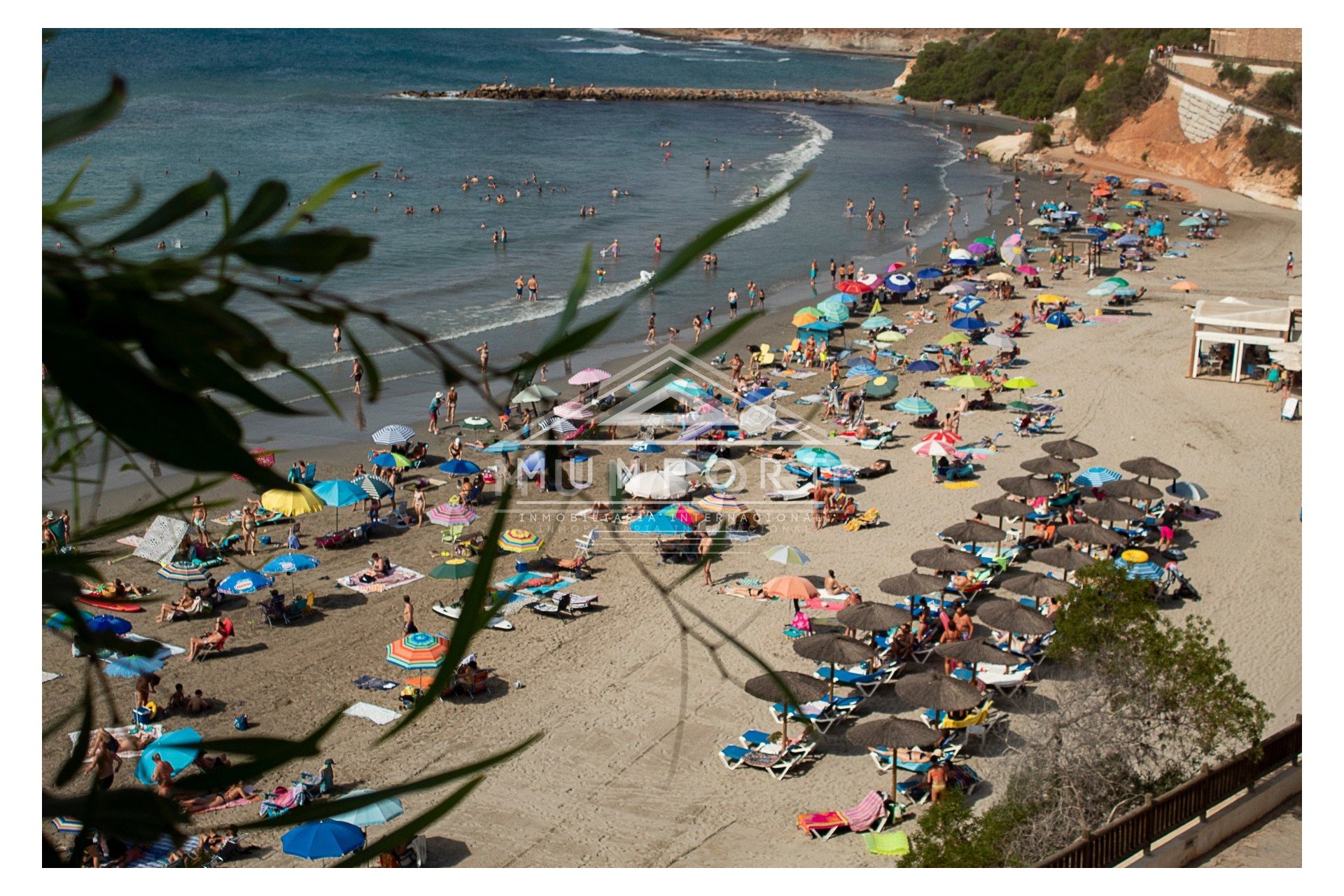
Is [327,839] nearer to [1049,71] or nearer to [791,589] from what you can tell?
[791,589]

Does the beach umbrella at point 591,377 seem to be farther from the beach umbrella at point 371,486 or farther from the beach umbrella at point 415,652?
the beach umbrella at point 415,652

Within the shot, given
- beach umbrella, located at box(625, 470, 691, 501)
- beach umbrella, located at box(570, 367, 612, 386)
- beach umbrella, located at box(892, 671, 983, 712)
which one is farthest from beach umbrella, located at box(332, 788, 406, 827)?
beach umbrella, located at box(570, 367, 612, 386)

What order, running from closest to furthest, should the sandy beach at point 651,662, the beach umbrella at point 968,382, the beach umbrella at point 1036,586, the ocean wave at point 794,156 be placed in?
the sandy beach at point 651,662 → the beach umbrella at point 1036,586 → the beach umbrella at point 968,382 → the ocean wave at point 794,156

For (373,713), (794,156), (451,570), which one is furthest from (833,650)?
(794,156)

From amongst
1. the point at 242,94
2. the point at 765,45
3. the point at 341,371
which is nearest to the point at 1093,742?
the point at 341,371

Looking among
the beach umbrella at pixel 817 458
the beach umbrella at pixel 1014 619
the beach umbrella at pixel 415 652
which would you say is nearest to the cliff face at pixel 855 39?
the beach umbrella at pixel 817 458

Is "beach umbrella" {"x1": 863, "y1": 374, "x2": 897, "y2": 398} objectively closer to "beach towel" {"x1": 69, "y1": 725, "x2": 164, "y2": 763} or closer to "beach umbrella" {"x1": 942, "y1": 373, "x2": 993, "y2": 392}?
"beach umbrella" {"x1": 942, "y1": 373, "x2": 993, "y2": 392}

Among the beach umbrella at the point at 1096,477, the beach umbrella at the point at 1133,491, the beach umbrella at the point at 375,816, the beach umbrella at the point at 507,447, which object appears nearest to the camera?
the beach umbrella at the point at 507,447
